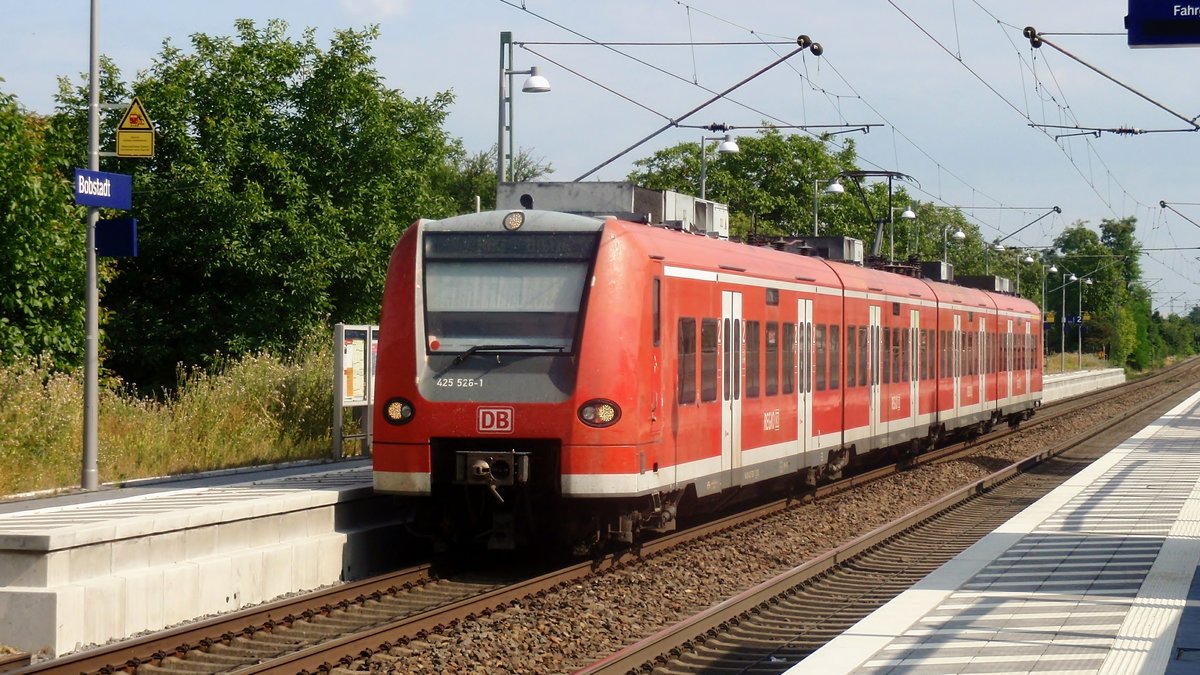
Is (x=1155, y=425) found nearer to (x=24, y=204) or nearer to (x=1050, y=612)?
(x=24, y=204)

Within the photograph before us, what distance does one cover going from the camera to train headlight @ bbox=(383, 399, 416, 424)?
13.0m

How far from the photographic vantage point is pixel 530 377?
42.1 ft

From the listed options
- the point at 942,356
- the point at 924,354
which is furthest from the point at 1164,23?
Result: the point at 942,356

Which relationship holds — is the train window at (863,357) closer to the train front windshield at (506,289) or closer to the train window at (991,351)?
the train front windshield at (506,289)

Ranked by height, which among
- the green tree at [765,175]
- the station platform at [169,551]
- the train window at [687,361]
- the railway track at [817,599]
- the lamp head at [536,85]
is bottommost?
the railway track at [817,599]

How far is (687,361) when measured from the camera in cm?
1452

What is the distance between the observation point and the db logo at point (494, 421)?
1275cm

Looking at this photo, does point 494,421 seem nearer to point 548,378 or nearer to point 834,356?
point 548,378

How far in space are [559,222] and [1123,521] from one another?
7527mm

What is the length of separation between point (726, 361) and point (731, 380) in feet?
0.85

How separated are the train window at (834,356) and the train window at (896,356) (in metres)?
3.76

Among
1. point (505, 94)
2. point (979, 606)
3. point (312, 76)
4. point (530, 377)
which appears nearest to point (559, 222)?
point (530, 377)

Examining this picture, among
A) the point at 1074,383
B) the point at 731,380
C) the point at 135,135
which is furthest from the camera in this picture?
the point at 1074,383

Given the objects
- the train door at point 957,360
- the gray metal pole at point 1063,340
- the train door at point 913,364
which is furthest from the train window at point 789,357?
the gray metal pole at point 1063,340
